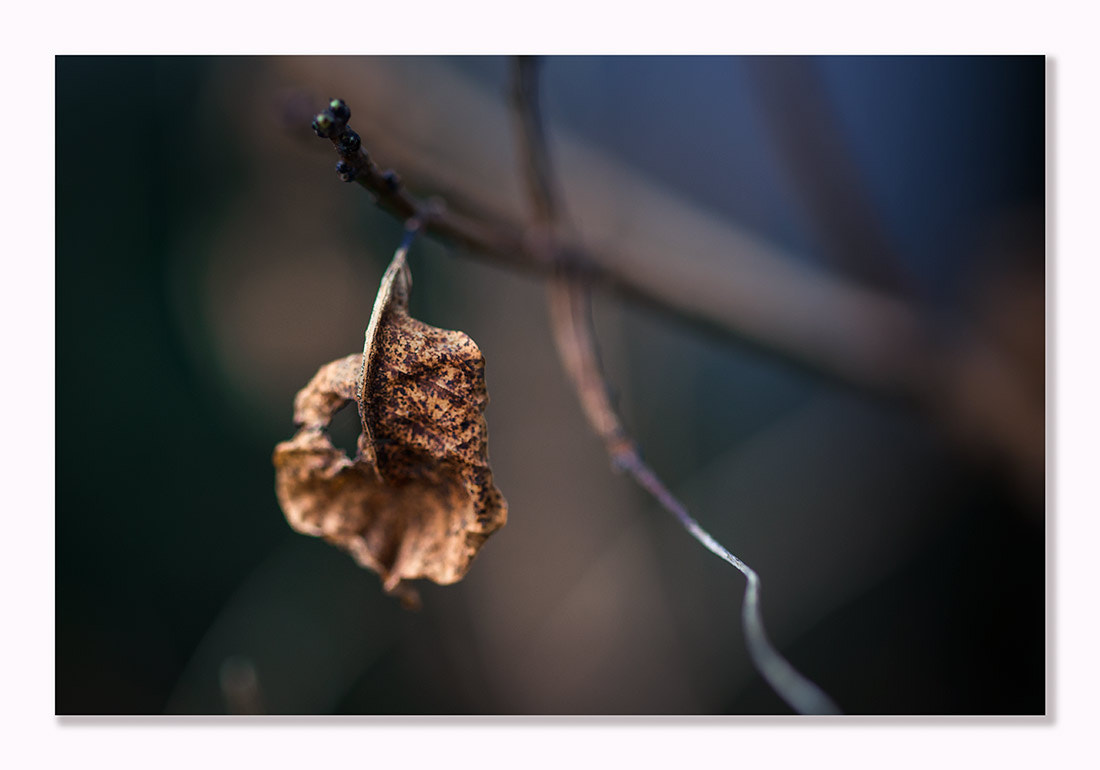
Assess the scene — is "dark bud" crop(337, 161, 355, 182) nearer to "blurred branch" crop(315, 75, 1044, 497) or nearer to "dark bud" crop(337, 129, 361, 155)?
"dark bud" crop(337, 129, 361, 155)

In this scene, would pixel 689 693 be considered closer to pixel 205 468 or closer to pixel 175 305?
pixel 205 468

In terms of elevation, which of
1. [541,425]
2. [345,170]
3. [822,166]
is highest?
[822,166]

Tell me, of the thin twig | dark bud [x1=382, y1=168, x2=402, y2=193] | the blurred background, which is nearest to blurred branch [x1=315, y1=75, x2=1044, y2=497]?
the blurred background

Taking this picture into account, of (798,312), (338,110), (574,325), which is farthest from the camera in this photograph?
(798,312)

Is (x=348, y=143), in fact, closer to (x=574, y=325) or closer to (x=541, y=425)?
(x=574, y=325)

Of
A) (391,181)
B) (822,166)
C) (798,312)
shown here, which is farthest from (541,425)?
(391,181)

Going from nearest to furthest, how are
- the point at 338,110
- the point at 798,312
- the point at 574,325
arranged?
the point at 338,110 < the point at 574,325 < the point at 798,312
